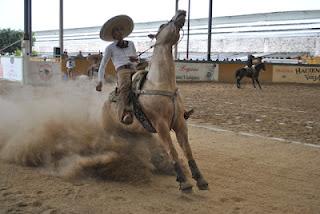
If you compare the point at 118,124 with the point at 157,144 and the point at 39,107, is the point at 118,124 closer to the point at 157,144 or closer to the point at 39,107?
the point at 157,144

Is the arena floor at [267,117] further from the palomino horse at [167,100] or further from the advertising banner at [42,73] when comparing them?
the advertising banner at [42,73]

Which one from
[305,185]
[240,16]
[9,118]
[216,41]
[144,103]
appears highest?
[240,16]

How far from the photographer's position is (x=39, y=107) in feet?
25.8

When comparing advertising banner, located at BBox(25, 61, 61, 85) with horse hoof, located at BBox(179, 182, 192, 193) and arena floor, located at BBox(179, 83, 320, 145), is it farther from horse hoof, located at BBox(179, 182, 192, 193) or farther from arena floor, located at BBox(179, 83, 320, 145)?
horse hoof, located at BBox(179, 182, 192, 193)

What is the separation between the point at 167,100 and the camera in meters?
4.82

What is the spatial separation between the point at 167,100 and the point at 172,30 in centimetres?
84

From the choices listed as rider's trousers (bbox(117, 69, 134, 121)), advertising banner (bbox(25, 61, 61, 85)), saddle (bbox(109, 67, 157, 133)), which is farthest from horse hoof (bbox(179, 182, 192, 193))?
advertising banner (bbox(25, 61, 61, 85))

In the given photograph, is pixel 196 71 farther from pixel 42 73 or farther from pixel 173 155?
pixel 173 155

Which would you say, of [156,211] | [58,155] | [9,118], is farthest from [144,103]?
[9,118]

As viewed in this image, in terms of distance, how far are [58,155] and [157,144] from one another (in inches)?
56.7

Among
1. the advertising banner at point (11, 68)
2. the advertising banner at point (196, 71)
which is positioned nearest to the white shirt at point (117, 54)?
the advertising banner at point (11, 68)

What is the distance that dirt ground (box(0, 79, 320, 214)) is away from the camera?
4410 mm

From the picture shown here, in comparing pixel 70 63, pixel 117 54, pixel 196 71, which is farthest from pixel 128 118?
pixel 196 71

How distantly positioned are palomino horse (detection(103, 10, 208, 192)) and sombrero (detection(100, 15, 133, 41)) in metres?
0.93
